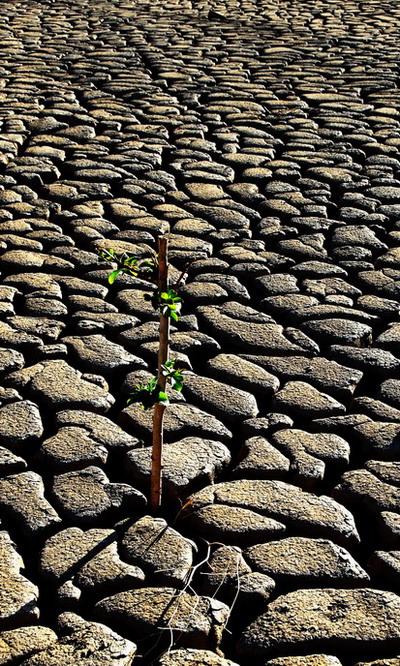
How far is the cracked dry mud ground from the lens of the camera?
239 cm

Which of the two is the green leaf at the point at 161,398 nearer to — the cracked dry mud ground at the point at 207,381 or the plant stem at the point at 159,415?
the plant stem at the point at 159,415

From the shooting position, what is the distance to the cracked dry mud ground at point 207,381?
2.39 meters

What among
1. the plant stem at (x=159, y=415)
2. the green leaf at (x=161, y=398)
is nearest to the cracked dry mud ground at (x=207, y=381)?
the plant stem at (x=159, y=415)

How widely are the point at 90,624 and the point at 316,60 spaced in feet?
23.4

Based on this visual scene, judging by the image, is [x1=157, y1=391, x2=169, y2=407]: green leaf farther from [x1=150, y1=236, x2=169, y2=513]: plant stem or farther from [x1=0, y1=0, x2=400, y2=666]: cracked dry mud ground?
[x1=0, y1=0, x2=400, y2=666]: cracked dry mud ground

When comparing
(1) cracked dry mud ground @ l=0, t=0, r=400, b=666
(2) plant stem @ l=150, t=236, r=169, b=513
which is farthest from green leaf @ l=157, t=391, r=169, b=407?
(1) cracked dry mud ground @ l=0, t=0, r=400, b=666

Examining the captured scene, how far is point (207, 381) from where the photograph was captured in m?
3.46

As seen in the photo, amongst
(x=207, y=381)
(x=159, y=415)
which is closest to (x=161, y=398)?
(x=159, y=415)

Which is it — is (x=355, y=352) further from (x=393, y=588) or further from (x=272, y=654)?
(x=272, y=654)

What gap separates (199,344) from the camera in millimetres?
3695

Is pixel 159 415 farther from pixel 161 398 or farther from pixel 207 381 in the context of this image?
pixel 207 381

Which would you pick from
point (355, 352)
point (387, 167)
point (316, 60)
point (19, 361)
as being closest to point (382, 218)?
point (387, 167)

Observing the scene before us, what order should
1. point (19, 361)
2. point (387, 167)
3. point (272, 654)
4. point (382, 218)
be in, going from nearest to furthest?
1. point (272, 654)
2. point (19, 361)
3. point (382, 218)
4. point (387, 167)

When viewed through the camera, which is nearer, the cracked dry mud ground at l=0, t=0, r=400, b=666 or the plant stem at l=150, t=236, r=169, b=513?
the cracked dry mud ground at l=0, t=0, r=400, b=666
